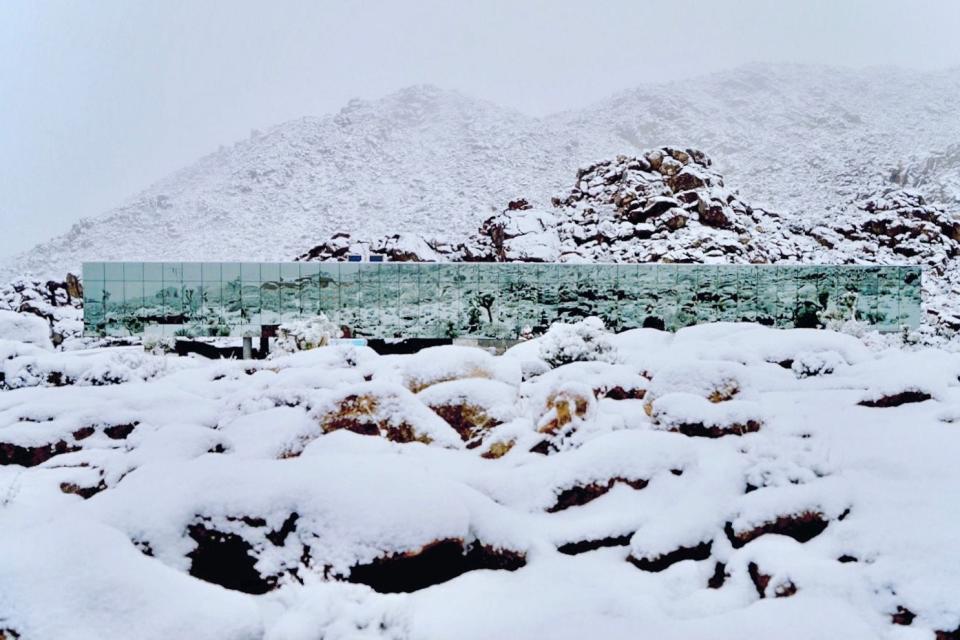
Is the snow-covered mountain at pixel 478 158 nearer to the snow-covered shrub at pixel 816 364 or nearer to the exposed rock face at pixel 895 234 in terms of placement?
the exposed rock face at pixel 895 234

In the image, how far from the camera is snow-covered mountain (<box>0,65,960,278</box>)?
6656 cm

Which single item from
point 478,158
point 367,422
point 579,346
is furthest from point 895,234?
point 367,422

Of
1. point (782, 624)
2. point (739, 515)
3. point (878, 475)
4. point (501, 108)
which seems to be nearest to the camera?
point (782, 624)

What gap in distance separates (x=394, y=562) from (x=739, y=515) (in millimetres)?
2971

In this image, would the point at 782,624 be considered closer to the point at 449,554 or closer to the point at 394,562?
the point at 449,554

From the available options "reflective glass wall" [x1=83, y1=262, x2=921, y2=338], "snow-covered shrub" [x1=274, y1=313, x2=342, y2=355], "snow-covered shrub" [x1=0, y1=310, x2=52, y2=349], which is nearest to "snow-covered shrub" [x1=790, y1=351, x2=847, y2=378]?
"snow-covered shrub" [x1=274, y1=313, x2=342, y2=355]

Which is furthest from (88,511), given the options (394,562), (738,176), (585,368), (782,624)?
(738,176)

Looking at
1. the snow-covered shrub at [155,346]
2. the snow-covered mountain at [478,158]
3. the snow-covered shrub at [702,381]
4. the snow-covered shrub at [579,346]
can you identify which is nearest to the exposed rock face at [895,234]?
the snow-covered mountain at [478,158]

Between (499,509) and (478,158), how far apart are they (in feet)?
273

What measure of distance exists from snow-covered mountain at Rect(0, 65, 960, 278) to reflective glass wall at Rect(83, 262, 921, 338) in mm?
30927

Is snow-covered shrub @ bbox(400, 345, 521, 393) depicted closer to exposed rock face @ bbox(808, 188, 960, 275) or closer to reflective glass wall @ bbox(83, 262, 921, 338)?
reflective glass wall @ bbox(83, 262, 921, 338)

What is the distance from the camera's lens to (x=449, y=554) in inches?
191

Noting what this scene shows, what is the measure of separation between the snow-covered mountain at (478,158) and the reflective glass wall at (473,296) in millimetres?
30927

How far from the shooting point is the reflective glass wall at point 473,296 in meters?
25.5
